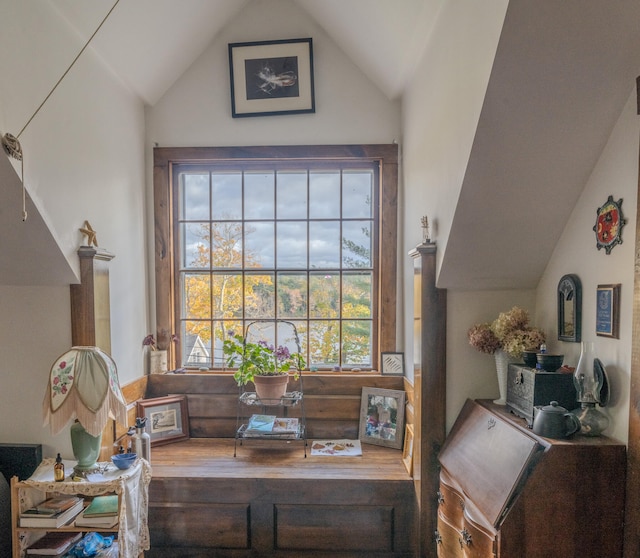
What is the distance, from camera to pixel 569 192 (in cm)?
160

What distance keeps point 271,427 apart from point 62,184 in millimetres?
1665

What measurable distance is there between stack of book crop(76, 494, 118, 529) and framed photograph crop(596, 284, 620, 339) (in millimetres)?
2080

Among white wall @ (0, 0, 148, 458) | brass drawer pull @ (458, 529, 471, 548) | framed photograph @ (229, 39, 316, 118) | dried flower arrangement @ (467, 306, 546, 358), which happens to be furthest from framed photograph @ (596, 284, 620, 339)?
white wall @ (0, 0, 148, 458)

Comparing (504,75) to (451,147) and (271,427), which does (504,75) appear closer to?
(451,147)

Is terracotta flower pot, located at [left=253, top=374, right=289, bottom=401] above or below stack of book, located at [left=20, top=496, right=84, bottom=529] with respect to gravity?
above

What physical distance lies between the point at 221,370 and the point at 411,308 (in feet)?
4.39

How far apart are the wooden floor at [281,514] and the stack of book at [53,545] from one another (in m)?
0.35

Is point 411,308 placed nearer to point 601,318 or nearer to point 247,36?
point 601,318

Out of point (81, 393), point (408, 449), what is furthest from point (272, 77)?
point (408, 449)

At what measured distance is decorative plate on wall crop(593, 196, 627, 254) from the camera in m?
1.38

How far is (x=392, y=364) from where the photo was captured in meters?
2.60

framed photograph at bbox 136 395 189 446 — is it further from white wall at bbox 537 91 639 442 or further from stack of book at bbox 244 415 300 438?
white wall at bbox 537 91 639 442

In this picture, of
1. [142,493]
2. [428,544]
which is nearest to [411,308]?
[428,544]

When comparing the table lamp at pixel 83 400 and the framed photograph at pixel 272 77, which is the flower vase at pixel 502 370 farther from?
the framed photograph at pixel 272 77
